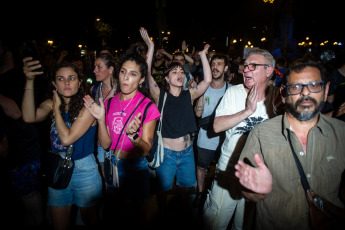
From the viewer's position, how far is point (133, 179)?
2426mm

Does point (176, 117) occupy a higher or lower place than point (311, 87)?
lower

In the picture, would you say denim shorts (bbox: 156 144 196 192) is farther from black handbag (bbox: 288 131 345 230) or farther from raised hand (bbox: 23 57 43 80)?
raised hand (bbox: 23 57 43 80)

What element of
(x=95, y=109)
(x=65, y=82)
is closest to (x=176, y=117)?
(x=95, y=109)

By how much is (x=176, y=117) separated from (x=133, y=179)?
46.5 inches

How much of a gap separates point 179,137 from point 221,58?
2.22m

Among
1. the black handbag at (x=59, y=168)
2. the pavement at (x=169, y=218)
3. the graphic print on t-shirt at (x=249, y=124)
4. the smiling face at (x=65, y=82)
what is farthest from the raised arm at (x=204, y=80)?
the black handbag at (x=59, y=168)

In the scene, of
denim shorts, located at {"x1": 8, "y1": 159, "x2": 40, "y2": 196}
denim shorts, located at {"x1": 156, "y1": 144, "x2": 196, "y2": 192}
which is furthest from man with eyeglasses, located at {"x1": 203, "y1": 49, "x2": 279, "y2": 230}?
denim shorts, located at {"x1": 8, "y1": 159, "x2": 40, "y2": 196}

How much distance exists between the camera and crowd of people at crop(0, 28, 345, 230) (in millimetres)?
1761

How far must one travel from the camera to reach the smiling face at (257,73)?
8.61ft

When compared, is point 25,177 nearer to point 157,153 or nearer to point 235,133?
point 157,153

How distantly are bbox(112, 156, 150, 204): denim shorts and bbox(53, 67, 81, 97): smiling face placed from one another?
1044 mm

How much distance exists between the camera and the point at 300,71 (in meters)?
1.88

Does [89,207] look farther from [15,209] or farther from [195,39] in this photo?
[195,39]

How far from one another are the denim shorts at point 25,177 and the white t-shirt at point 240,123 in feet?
8.61
